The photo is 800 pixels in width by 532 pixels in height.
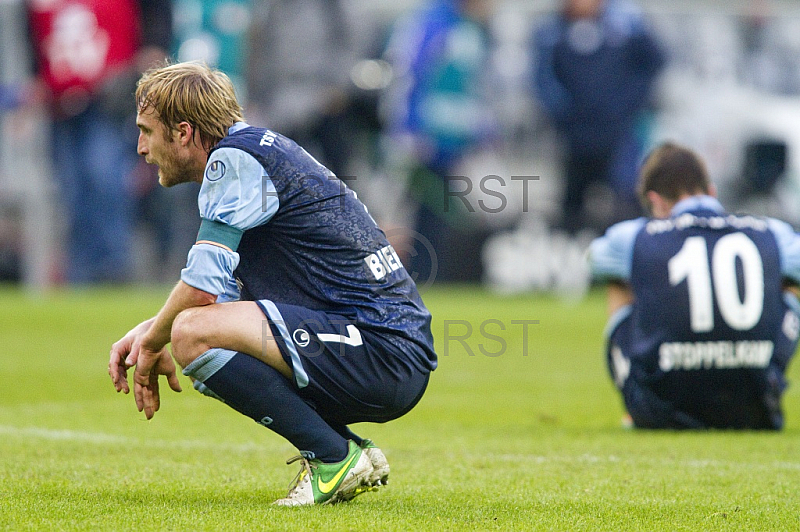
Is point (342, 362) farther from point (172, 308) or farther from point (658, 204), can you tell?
point (658, 204)

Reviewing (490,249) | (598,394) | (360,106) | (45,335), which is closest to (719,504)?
(598,394)

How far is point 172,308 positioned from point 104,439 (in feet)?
5.52

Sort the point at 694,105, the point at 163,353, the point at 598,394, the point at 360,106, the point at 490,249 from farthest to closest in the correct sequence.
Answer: the point at 694,105 → the point at 490,249 → the point at 360,106 → the point at 598,394 → the point at 163,353

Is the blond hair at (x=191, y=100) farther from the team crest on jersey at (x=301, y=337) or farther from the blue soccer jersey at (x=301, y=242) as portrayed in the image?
the team crest on jersey at (x=301, y=337)

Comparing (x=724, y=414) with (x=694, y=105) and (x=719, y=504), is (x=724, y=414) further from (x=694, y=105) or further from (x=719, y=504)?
(x=694, y=105)

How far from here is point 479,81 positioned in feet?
45.6

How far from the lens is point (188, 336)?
3.64m

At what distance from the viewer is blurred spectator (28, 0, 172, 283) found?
1242 cm

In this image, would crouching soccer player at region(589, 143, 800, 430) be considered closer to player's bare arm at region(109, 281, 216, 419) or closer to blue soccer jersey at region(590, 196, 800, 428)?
blue soccer jersey at region(590, 196, 800, 428)

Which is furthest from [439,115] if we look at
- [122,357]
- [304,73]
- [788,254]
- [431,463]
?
[122,357]

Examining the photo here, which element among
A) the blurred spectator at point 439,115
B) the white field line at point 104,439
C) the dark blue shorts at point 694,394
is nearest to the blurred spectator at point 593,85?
the blurred spectator at point 439,115

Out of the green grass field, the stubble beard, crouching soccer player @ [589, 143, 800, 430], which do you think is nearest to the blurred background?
the green grass field

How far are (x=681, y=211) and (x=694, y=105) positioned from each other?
11159 millimetres

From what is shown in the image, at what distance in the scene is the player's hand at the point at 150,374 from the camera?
12.4ft
